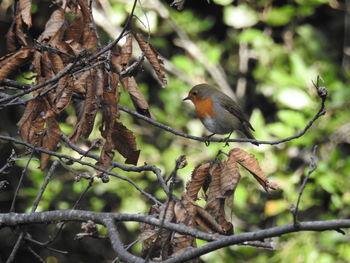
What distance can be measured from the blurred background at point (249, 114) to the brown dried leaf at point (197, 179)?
2.50 metres

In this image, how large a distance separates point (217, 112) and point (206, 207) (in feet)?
7.29

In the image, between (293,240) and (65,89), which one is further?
(293,240)

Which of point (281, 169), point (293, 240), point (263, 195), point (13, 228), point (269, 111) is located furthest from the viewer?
point (269, 111)

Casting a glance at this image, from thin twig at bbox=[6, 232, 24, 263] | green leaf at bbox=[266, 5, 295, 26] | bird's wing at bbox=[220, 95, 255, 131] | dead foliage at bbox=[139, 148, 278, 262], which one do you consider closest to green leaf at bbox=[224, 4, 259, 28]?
green leaf at bbox=[266, 5, 295, 26]

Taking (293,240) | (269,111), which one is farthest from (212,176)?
(269,111)

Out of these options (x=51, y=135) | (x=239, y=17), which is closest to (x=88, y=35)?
(x=51, y=135)

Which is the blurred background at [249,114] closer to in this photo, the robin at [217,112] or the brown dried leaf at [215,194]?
the robin at [217,112]

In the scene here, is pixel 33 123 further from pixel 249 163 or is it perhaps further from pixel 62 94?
pixel 249 163

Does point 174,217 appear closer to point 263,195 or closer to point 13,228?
point 13,228

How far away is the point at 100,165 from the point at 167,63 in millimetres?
3440

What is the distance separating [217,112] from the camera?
4.32 m

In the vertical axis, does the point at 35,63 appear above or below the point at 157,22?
above

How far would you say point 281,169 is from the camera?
5.18 metres

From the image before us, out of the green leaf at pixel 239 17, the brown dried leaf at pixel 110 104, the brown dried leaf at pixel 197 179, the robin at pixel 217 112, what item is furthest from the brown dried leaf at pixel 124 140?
the green leaf at pixel 239 17
